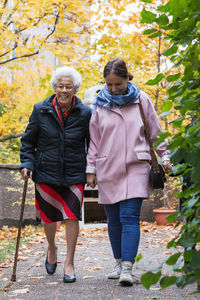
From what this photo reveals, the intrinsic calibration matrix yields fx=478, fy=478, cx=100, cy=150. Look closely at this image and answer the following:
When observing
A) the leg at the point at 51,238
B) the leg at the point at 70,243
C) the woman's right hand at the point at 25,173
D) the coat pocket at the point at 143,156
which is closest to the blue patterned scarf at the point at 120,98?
the coat pocket at the point at 143,156

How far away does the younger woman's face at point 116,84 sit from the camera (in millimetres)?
4164

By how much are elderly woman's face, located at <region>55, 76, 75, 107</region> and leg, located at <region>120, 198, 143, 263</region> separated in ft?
3.61

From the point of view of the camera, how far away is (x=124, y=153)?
4.18m

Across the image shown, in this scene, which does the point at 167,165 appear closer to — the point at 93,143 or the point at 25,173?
the point at 93,143

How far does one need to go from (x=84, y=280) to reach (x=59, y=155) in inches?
45.4

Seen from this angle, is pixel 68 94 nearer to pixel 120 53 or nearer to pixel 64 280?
pixel 64 280

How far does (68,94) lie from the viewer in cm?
444

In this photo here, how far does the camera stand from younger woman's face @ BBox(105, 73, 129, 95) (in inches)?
164

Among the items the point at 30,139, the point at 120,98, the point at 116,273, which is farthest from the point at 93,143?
the point at 116,273

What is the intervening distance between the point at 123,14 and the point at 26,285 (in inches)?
368

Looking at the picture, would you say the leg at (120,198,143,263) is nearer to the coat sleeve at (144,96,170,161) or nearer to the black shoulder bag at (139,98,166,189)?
the black shoulder bag at (139,98,166,189)

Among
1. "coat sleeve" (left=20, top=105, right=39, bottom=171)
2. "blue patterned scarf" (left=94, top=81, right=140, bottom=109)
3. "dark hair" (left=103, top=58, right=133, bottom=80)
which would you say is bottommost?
"coat sleeve" (left=20, top=105, right=39, bottom=171)

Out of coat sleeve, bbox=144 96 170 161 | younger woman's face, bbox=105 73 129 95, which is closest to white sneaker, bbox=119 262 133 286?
coat sleeve, bbox=144 96 170 161

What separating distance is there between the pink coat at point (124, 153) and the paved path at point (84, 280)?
74 centimetres
